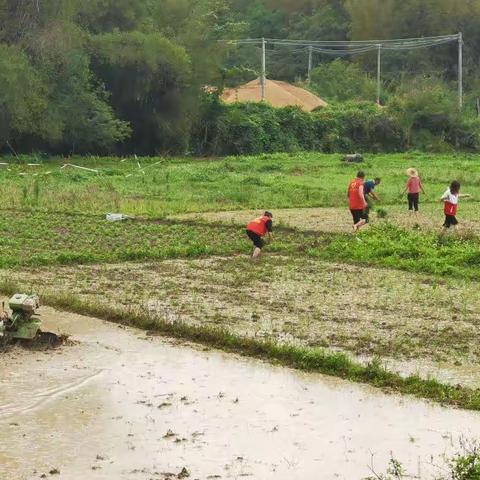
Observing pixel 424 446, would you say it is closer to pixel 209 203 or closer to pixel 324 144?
pixel 209 203

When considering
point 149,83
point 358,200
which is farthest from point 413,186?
point 149,83

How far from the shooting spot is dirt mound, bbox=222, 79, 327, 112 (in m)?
50.5

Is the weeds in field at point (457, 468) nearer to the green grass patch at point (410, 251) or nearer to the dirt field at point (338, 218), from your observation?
the green grass patch at point (410, 251)

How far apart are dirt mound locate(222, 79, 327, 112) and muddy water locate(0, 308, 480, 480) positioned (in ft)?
134

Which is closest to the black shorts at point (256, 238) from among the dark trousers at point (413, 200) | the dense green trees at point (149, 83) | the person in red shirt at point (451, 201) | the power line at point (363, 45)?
the person in red shirt at point (451, 201)

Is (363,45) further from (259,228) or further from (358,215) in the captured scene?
(259,228)

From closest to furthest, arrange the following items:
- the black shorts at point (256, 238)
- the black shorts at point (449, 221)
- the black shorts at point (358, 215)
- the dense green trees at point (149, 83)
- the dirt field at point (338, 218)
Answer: the black shorts at point (256, 238) < the black shorts at point (449, 221) < the black shorts at point (358, 215) < the dirt field at point (338, 218) < the dense green trees at point (149, 83)

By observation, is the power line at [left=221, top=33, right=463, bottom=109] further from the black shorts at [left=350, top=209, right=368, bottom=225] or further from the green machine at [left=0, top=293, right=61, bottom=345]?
the green machine at [left=0, top=293, right=61, bottom=345]

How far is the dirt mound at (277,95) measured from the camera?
50500mm

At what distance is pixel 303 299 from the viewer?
12500 millimetres

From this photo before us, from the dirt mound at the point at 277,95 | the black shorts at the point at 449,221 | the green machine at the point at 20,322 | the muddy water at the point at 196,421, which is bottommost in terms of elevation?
the muddy water at the point at 196,421

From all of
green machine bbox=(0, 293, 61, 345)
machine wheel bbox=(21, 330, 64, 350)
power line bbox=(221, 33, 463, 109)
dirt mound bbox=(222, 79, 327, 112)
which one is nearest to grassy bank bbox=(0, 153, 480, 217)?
machine wheel bbox=(21, 330, 64, 350)

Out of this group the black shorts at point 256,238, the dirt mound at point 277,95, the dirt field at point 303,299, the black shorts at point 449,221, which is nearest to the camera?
the dirt field at point 303,299

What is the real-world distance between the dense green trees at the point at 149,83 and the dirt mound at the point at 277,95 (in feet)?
2.87
